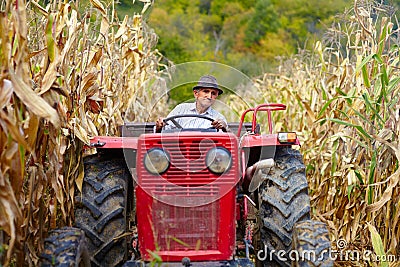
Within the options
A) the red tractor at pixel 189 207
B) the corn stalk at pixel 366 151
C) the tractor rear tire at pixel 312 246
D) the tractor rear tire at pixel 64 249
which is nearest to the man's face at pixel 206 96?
the corn stalk at pixel 366 151

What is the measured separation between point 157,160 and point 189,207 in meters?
0.41

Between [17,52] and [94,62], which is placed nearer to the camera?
[17,52]

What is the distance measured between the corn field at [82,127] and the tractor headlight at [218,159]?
1.08 m

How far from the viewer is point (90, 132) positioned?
5.77 meters

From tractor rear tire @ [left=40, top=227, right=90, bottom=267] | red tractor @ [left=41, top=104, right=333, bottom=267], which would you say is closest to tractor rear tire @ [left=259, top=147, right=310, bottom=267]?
red tractor @ [left=41, top=104, right=333, bottom=267]

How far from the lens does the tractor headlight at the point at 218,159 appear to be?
4496 millimetres

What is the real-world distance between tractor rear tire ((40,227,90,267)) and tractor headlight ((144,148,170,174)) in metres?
0.66

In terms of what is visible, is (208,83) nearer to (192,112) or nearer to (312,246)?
(192,112)

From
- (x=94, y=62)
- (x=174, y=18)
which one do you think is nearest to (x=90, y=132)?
(x=94, y=62)

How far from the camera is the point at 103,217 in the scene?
193 inches

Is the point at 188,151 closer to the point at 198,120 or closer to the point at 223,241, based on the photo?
the point at 223,241

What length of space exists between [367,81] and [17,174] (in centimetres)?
342

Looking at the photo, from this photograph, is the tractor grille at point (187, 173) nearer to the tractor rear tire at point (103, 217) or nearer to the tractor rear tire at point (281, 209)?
the tractor rear tire at point (103, 217)

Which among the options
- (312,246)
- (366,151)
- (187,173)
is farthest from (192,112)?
(312,246)
